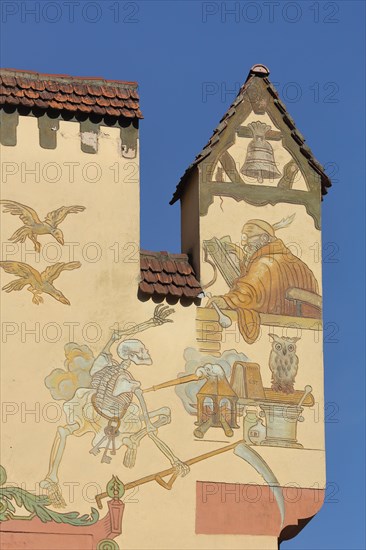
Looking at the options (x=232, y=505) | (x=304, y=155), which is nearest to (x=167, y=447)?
(x=232, y=505)

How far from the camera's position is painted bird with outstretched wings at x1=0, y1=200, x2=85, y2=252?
73.5 ft

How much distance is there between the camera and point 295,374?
2264 centimetres

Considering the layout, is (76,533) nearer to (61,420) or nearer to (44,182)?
(61,420)

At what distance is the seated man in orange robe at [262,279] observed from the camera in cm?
2273

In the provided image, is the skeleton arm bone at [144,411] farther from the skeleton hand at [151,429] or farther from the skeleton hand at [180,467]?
the skeleton hand at [180,467]

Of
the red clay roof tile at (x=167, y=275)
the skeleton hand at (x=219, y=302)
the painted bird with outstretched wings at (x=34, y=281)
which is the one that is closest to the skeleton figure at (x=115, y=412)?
the red clay roof tile at (x=167, y=275)

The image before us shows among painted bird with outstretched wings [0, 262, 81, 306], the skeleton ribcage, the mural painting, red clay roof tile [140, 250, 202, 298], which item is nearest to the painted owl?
the mural painting

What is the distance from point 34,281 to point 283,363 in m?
3.26

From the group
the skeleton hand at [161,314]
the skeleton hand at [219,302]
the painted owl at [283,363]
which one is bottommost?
the painted owl at [283,363]

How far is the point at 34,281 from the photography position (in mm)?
22234

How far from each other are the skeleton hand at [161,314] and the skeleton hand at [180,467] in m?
1.76

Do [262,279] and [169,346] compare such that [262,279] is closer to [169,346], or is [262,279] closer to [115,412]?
[169,346]

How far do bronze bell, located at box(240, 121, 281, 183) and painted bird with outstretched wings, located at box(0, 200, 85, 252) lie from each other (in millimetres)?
2534

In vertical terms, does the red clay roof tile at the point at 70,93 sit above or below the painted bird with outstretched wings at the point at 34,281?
above
